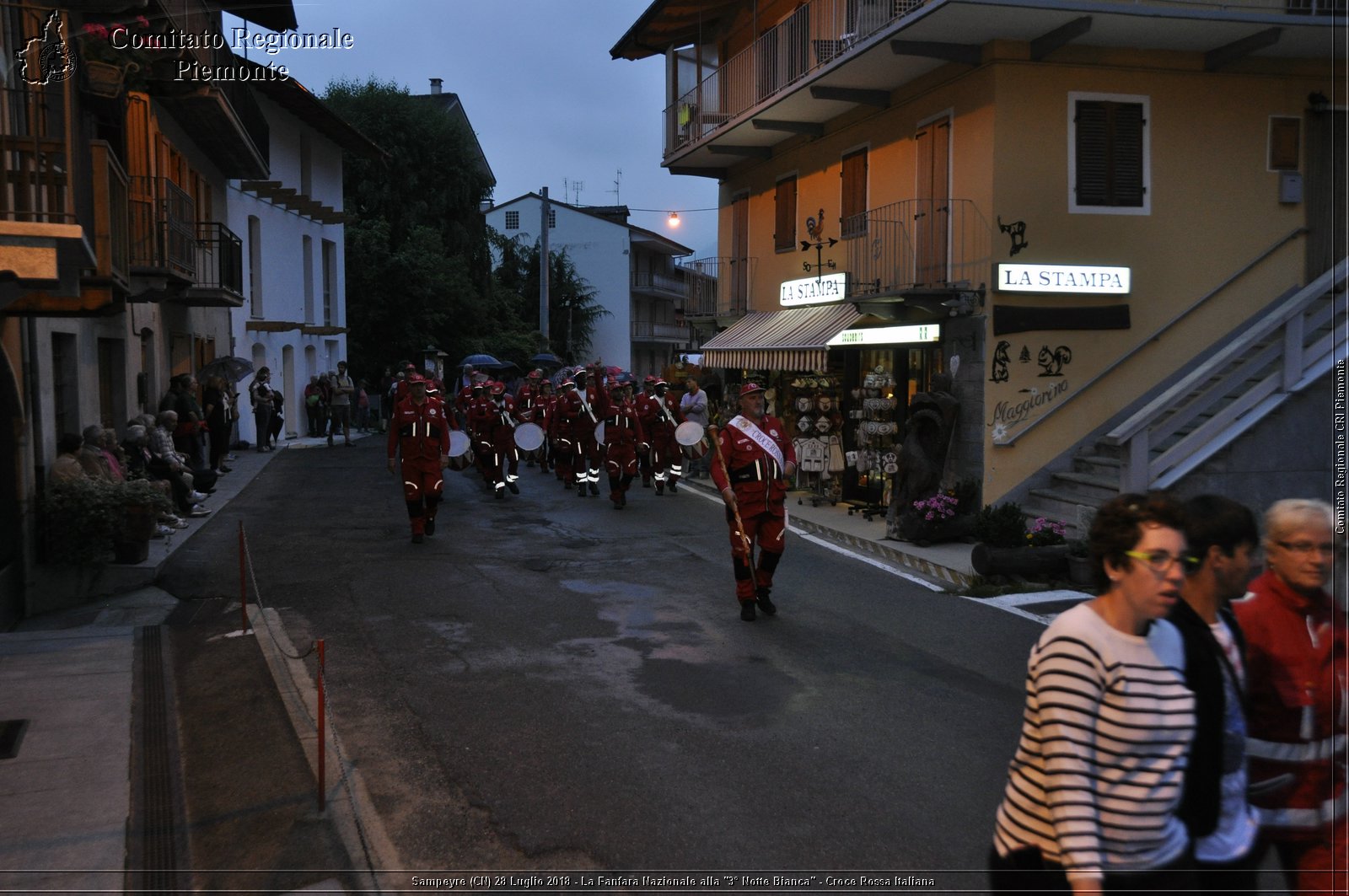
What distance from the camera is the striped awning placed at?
18719 mm

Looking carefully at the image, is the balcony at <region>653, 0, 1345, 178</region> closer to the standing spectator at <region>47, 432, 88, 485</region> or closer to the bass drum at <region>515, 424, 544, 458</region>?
the bass drum at <region>515, 424, 544, 458</region>

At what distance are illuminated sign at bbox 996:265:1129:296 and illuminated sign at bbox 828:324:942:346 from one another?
1.36 metres

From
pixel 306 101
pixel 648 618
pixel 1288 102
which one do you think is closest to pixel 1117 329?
pixel 1288 102

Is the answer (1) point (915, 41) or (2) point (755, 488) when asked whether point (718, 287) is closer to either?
(1) point (915, 41)

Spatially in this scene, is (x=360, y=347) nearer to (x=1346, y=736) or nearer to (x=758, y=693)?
(x=758, y=693)

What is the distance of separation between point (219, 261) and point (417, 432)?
993 cm

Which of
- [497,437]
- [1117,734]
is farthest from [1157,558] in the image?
[497,437]

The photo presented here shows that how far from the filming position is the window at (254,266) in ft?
103

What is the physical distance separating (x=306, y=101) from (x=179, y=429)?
58.4 ft

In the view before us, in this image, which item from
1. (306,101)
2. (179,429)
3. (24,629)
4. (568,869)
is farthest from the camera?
(306,101)

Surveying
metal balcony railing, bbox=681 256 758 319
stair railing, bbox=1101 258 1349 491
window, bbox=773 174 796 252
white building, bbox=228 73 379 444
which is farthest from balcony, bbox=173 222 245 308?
stair railing, bbox=1101 258 1349 491

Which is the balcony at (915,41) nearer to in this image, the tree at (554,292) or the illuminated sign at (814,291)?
the illuminated sign at (814,291)

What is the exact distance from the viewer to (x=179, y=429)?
18594mm

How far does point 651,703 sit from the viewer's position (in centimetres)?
753
